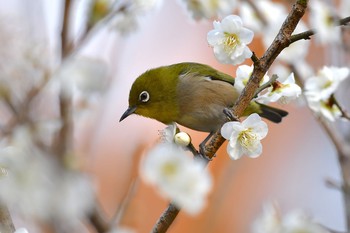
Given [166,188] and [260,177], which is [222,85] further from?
[260,177]

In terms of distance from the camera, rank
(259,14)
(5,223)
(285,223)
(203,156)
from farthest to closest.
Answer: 1. (259,14)
2. (285,223)
3. (203,156)
4. (5,223)

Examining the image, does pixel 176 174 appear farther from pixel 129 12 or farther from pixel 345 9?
pixel 345 9

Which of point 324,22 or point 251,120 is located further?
point 324,22

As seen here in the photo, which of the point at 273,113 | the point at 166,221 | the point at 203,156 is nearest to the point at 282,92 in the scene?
the point at 203,156

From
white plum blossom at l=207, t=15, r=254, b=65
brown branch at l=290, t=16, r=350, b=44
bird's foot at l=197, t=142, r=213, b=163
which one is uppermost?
brown branch at l=290, t=16, r=350, b=44

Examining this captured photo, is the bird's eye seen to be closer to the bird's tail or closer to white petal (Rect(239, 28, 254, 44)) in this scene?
the bird's tail

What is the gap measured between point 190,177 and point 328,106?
1.33 ft

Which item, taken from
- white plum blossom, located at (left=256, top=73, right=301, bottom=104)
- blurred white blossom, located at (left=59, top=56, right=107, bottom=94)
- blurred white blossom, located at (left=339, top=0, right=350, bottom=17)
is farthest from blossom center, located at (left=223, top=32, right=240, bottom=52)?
blurred white blossom, located at (left=339, top=0, right=350, bottom=17)

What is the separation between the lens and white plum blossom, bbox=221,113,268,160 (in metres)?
1.04

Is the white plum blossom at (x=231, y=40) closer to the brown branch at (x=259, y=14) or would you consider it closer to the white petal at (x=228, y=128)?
the white petal at (x=228, y=128)

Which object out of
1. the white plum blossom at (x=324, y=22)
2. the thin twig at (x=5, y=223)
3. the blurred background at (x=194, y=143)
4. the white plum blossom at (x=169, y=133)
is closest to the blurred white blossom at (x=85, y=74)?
the blurred background at (x=194, y=143)

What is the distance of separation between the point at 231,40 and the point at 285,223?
20.4 inches

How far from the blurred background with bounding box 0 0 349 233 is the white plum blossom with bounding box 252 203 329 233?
0.37ft

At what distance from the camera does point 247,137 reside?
1.05 meters
